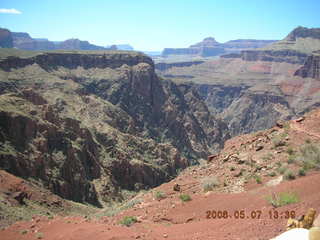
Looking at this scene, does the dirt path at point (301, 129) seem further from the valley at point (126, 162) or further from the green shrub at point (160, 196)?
the green shrub at point (160, 196)

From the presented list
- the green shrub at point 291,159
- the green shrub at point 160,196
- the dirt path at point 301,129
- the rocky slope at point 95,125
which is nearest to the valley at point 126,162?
the green shrub at point 160,196

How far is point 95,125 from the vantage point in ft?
258

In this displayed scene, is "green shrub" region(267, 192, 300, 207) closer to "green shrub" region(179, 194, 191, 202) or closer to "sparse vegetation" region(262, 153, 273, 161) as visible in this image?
"green shrub" region(179, 194, 191, 202)

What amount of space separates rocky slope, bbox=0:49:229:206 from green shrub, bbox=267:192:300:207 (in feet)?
118

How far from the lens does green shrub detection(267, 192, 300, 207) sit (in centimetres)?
1278

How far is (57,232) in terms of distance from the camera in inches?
600

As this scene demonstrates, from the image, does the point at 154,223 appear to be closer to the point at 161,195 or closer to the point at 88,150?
the point at 161,195

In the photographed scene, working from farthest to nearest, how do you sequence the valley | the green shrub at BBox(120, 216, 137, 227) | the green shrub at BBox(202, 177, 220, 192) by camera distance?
1. the green shrub at BBox(202, 177, 220, 192)
2. the green shrub at BBox(120, 216, 137, 227)
3. the valley

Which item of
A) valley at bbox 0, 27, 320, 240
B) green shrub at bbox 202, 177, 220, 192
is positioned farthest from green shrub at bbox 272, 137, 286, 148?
green shrub at bbox 202, 177, 220, 192

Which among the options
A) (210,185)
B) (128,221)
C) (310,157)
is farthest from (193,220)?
(310,157)

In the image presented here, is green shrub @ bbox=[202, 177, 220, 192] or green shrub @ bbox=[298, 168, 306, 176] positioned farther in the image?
green shrub @ bbox=[202, 177, 220, 192]

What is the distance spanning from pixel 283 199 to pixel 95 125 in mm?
68134

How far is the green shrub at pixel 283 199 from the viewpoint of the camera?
41.9 ft

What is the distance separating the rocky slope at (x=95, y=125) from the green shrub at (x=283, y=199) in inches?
1411
